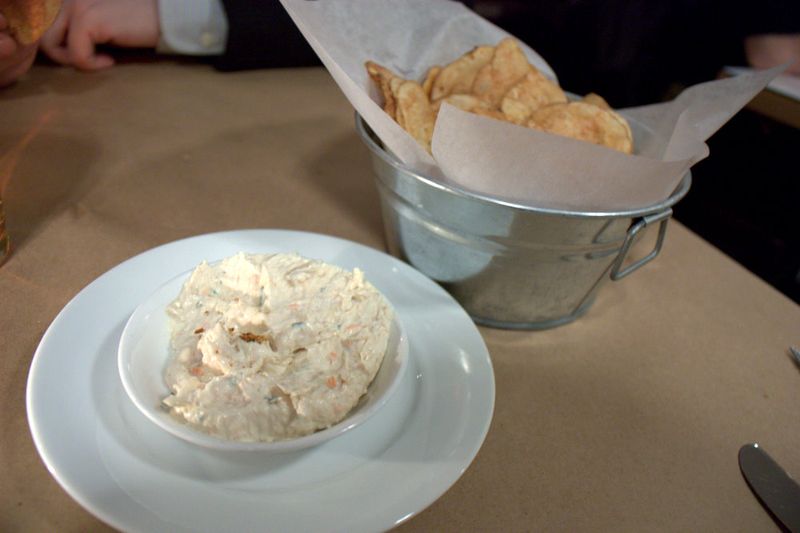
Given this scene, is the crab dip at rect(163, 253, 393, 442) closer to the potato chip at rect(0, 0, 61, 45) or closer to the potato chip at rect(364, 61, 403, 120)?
the potato chip at rect(364, 61, 403, 120)

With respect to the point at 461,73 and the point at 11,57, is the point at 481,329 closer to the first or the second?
the point at 461,73

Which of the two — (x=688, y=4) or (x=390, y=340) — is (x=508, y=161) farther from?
(x=688, y=4)

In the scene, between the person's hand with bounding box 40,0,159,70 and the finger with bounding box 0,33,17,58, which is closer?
the finger with bounding box 0,33,17,58

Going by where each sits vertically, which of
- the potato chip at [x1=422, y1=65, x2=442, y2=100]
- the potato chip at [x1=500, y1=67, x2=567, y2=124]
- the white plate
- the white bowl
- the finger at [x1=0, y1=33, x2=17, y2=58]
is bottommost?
the white plate

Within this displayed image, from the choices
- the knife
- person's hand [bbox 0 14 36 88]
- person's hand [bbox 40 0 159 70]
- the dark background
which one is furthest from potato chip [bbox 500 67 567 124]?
the dark background

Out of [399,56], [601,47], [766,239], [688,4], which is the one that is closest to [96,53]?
[399,56]

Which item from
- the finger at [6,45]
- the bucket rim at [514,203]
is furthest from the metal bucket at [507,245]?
the finger at [6,45]

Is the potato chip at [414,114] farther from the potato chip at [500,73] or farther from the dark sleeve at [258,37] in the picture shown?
the dark sleeve at [258,37]
